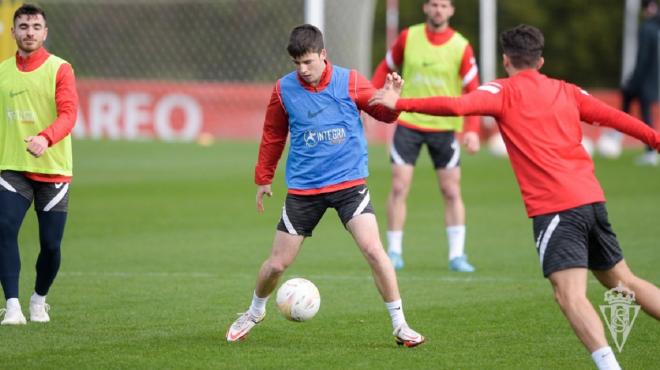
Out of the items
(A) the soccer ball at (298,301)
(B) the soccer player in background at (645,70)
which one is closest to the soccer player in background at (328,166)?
(A) the soccer ball at (298,301)

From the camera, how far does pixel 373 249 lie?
7828 mm

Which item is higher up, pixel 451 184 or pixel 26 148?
pixel 26 148

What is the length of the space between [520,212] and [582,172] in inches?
379

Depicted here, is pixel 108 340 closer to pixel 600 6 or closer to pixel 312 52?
pixel 312 52

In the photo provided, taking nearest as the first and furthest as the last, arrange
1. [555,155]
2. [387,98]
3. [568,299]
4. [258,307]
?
[568,299] < [555,155] < [387,98] < [258,307]

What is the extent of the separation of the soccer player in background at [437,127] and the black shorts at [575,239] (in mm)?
4725

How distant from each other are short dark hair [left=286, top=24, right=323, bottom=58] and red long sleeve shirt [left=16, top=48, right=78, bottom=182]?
1.72 m

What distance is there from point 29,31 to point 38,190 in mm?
1123

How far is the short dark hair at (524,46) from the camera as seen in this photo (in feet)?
22.6

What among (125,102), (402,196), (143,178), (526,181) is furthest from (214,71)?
(526,181)

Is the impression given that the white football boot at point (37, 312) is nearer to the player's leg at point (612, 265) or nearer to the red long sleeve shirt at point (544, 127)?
the red long sleeve shirt at point (544, 127)

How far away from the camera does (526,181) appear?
685cm

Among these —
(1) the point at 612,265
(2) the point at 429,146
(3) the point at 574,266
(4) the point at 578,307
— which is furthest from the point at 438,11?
(4) the point at 578,307

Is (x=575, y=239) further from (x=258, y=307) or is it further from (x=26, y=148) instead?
(x=26, y=148)
